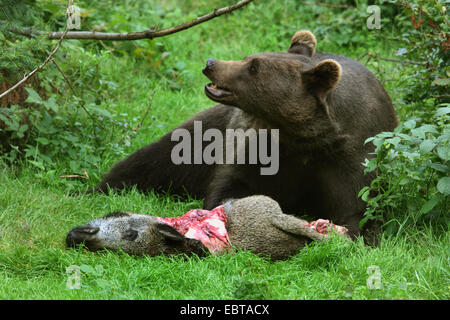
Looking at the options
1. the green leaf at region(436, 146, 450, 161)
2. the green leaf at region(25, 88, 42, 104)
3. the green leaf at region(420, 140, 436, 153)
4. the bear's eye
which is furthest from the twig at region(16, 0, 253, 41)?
the green leaf at region(436, 146, 450, 161)

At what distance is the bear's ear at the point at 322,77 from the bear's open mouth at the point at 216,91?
66 centimetres

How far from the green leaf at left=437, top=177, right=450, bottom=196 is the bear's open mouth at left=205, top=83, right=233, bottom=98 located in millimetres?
1821

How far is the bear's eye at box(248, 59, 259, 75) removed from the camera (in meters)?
5.69

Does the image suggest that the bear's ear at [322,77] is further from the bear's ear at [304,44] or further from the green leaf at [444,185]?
the green leaf at [444,185]

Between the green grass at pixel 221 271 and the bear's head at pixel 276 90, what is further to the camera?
the bear's head at pixel 276 90

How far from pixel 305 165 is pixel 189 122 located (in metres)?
1.81

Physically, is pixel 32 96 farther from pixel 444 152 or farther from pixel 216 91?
pixel 444 152

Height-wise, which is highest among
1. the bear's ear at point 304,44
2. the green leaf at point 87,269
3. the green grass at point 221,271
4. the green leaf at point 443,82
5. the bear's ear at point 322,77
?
the bear's ear at point 304,44

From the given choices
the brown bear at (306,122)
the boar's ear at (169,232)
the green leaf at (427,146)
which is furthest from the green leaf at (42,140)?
the green leaf at (427,146)

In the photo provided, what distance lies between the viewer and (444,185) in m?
5.25

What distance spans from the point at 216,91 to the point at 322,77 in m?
0.88

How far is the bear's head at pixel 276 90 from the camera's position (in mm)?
5645
